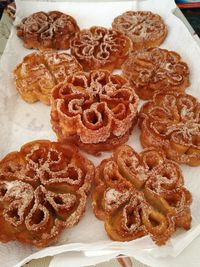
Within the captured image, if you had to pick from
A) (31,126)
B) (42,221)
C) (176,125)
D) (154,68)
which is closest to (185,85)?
(154,68)

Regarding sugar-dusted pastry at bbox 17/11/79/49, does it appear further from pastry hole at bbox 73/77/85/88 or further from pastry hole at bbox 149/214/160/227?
pastry hole at bbox 149/214/160/227

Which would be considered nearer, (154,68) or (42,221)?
(42,221)

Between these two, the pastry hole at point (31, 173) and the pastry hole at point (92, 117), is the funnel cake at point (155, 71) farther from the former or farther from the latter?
the pastry hole at point (31, 173)

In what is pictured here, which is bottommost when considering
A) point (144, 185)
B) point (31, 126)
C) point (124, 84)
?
point (31, 126)

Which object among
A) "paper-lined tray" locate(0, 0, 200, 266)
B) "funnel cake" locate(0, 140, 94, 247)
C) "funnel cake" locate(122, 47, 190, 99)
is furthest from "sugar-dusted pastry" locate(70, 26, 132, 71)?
"funnel cake" locate(0, 140, 94, 247)

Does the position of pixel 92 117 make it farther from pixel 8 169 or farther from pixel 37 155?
pixel 8 169

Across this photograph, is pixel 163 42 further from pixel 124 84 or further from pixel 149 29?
pixel 124 84

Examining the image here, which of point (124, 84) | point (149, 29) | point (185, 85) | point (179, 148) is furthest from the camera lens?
point (149, 29)
